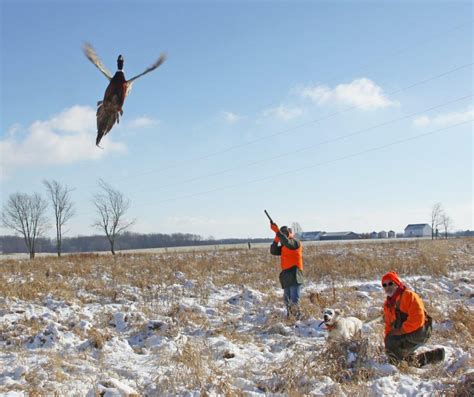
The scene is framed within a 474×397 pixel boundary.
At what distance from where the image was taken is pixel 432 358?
5.23m

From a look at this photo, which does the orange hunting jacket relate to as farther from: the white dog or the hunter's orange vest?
the hunter's orange vest

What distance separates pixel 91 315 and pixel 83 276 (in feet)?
20.2

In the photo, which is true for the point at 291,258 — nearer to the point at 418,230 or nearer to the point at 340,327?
the point at 340,327

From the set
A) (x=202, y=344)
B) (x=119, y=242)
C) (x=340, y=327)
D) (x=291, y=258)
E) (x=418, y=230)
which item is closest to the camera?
(x=340, y=327)

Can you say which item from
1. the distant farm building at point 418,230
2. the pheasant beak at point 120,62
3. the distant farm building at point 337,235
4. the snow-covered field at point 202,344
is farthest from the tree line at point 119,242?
the pheasant beak at point 120,62

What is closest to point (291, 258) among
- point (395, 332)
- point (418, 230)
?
point (395, 332)

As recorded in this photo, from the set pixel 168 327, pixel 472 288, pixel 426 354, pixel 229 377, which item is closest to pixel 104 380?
pixel 229 377

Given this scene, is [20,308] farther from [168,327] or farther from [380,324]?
[380,324]

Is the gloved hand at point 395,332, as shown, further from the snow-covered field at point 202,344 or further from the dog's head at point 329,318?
the dog's head at point 329,318

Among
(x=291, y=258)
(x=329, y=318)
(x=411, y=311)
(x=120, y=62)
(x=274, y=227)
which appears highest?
(x=120, y=62)

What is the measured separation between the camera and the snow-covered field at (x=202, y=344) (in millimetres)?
4547

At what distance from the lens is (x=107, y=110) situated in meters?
2.19

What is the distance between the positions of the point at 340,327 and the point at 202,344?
1.90m

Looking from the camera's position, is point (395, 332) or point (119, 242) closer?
point (395, 332)
